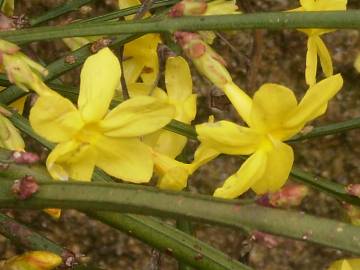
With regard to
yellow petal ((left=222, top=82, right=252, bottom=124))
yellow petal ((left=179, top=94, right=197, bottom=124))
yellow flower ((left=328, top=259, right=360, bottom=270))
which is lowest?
yellow flower ((left=328, top=259, right=360, bottom=270))

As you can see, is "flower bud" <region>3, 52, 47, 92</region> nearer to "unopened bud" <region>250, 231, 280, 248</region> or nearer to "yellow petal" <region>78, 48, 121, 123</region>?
"yellow petal" <region>78, 48, 121, 123</region>

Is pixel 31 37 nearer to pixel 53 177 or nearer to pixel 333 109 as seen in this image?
pixel 53 177

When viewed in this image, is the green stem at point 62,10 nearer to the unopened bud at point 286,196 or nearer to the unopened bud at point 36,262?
the unopened bud at point 36,262

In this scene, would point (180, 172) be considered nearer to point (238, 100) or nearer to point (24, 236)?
point (238, 100)

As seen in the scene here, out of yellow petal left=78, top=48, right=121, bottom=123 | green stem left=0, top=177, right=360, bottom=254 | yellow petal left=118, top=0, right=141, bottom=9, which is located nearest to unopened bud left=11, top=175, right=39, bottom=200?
green stem left=0, top=177, right=360, bottom=254

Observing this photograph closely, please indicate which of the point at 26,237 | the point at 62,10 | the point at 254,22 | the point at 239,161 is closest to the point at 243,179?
the point at 254,22

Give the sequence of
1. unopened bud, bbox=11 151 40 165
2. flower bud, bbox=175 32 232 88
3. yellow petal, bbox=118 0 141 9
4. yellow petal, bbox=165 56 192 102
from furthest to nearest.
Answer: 1. yellow petal, bbox=118 0 141 9
2. yellow petal, bbox=165 56 192 102
3. flower bud, bbox=175 32 232 88
4. unopened bud, bbox=11 151 40 165

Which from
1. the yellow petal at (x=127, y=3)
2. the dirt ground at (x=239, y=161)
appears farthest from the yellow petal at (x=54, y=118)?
the dirt ground at (x=239, y=161)
